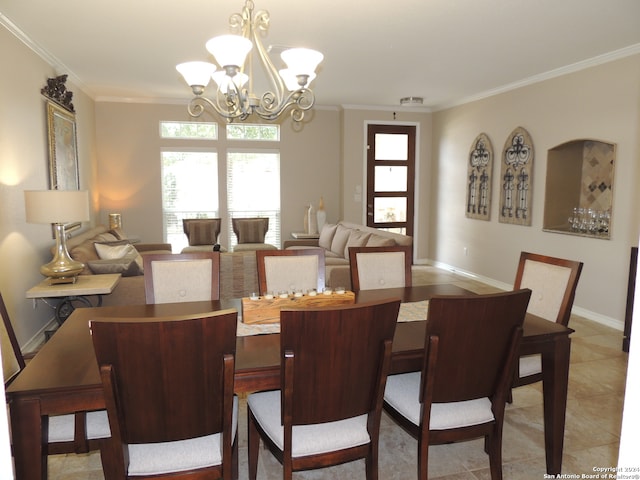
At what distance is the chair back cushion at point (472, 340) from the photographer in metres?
1.62

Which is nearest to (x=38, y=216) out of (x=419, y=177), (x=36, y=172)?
(x=36, y=172)

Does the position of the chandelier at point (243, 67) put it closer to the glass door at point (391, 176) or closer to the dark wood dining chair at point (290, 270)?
the dark wood dining chair at point (290, 270)

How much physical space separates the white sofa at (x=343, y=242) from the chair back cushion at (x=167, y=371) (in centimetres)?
308

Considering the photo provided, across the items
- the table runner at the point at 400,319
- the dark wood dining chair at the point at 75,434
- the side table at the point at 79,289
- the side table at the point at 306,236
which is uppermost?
the table runner at the point at 400,319

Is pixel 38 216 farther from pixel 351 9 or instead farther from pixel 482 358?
pixel 482 358

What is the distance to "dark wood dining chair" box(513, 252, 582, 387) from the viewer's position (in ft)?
7.32

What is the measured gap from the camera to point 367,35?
390 centimetres

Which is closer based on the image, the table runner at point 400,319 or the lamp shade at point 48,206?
the table runner at point 400,319

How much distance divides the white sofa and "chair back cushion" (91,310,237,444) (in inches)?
121

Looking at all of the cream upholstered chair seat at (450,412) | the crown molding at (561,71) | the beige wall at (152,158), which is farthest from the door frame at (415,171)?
the cream upholstered chair seat at (450,412)

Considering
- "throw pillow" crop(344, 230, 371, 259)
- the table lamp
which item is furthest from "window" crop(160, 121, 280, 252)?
the table lamp

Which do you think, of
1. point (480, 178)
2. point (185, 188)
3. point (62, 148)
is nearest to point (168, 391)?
point (62, 148)

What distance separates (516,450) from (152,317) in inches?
79.2

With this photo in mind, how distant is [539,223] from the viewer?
5.37 meters
